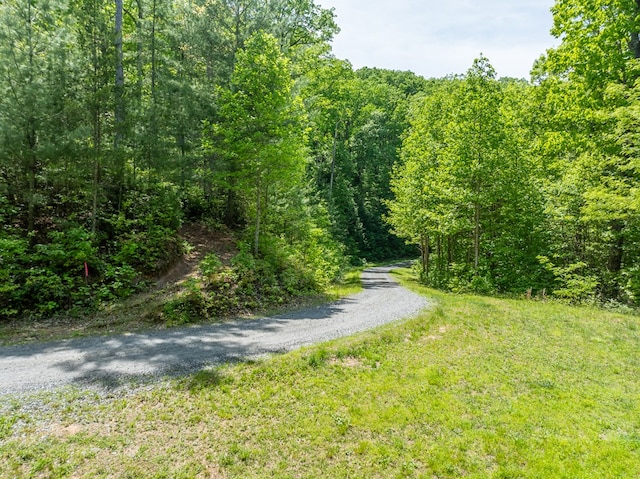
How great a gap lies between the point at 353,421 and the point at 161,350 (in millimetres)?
4403

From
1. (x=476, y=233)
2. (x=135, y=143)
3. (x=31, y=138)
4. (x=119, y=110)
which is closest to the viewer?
(x=31, y=138)

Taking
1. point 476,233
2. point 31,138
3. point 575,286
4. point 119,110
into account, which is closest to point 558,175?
point 476,233

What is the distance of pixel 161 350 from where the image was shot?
298 inches

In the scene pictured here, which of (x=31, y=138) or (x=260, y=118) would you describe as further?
(x=260, y=118)

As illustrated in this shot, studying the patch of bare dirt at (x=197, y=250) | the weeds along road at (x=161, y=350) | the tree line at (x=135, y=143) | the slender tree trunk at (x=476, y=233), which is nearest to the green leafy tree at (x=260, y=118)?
the tree line at (x=135, y=143)

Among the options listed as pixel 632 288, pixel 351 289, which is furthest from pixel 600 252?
pixel 351 289

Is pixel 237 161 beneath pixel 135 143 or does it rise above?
beneath

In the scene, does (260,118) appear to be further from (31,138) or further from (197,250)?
(31,138)

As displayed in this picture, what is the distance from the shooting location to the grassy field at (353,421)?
4621mm

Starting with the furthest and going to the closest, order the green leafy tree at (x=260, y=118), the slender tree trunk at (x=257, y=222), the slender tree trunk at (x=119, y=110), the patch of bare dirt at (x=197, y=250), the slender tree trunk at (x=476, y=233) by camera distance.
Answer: the slender tree trunk at (x=476, y=233), the slender tree trunk at (x=257, y=222), the green leafy tree at (x=260, y=118), the patch of bare dirt at (x=197, y=250), the slender tree trunk at (x=119, y=110)

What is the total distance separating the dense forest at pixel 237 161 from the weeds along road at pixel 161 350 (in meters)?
1.81

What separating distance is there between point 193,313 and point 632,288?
1569cm

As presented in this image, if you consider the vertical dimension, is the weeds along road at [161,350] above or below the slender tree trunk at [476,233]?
below

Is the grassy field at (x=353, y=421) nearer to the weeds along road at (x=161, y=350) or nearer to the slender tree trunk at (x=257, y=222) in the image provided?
the weeds along road at (x=161, y=350)
